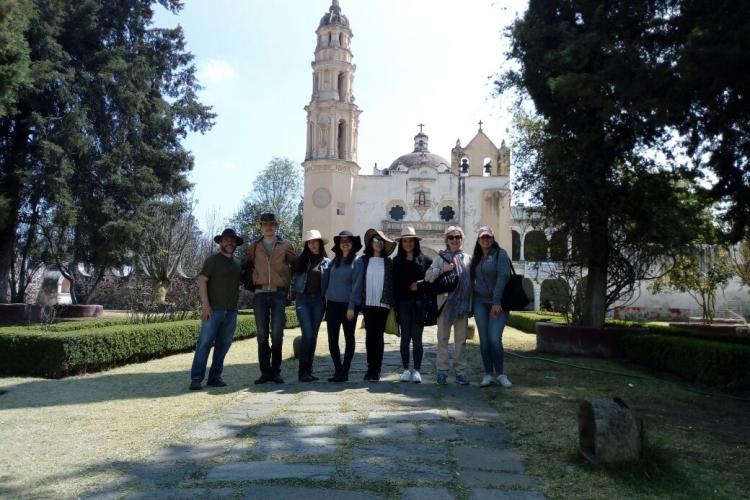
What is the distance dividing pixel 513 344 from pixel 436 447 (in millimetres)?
8582

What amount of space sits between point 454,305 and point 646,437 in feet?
8.95

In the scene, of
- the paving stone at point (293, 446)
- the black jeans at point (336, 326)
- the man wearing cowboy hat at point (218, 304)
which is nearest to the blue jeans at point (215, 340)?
the man wearing cowboy hat at point (218, 304)

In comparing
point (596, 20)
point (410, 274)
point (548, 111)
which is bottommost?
point (410, 274)

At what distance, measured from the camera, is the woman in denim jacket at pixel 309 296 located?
20.7ft

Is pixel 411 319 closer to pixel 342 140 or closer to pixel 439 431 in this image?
pixel 439 431

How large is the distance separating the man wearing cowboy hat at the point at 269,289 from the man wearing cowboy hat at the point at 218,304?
0.78 feet

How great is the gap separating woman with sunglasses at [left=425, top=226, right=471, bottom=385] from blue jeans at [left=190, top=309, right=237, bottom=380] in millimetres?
2175

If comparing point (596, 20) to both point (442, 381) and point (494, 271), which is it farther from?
point (442, 381)

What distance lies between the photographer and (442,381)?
610 cm

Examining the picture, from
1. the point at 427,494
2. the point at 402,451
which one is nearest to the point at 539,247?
the point at 402,451

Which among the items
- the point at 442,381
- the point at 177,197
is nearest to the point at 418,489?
the point at 442,381

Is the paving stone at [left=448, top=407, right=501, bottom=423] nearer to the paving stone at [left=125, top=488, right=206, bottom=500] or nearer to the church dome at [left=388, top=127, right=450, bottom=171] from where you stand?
the paving stone at [left=125, top=488, right=206, bottom=500]

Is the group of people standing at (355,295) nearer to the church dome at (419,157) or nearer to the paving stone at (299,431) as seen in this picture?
the paving stone at (299,431)

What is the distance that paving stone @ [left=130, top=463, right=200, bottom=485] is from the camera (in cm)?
321
